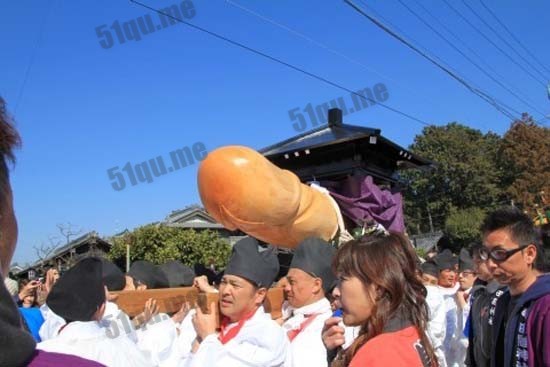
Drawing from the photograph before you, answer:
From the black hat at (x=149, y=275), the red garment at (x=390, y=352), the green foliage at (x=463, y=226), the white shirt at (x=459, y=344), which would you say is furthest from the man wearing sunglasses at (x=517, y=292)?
the green foliage at (x=463, y=226)

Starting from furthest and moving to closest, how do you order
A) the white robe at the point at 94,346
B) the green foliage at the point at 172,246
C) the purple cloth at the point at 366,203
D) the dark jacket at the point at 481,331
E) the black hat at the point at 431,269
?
the green foliage at the point at 172,246 < the black hat at the point at 431,269 < the purple cloth at the point at 366,203 < the dark jacket at the point at 481,331 < the white robe at the point at 94,346

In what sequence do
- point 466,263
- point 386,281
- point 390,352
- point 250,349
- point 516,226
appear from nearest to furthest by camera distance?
point 390,352 → point 386,281 → point 516,226 → point 250,349 → point 466,263

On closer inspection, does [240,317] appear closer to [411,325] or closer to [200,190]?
[200,190]

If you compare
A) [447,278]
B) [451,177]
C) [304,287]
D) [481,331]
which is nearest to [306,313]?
[304,287]

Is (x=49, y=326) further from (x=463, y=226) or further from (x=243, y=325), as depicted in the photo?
(x=463, y=226)

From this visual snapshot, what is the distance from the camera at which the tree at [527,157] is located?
31.0m

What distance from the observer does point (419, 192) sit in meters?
42.2

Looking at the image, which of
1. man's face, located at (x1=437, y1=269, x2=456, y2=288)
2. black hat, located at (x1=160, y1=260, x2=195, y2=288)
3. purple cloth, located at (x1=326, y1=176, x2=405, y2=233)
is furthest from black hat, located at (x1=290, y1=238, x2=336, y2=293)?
man's face, located at (x1=437, y1=269, x2=456, y2=288)

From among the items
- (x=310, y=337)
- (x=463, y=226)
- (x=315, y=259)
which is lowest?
(x=463, y=226)

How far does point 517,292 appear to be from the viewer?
9.36 feet

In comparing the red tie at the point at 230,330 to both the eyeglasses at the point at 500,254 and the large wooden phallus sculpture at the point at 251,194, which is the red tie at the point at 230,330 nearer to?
the large wooden phallus sculpture at the point at 251,194

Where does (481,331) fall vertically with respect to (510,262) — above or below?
below

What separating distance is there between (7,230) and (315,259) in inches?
114

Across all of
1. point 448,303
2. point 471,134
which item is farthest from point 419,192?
point 448,303
